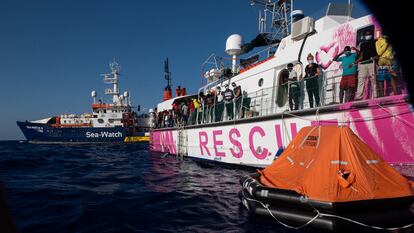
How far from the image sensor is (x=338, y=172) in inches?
167

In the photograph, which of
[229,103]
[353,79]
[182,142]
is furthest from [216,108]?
[353,79]

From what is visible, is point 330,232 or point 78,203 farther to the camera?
point 78,203

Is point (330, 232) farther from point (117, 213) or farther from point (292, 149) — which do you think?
point (117, 213)

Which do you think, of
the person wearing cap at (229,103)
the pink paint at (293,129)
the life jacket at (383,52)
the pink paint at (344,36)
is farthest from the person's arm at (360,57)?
the person wearing cap at (229,103)

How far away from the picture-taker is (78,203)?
5773 mm

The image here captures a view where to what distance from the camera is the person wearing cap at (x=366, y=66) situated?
6.21 m

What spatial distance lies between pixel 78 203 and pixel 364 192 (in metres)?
4.90

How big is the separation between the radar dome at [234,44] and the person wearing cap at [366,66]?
9.52m

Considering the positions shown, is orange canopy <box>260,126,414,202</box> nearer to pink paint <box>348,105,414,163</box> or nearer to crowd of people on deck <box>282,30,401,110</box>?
pink paint <box>348,105,414,163</box>

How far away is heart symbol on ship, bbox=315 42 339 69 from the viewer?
852 centimetres

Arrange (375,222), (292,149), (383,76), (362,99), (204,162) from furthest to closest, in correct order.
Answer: (204,162) → (362,99) → (383,76) → (292,149) → (375,222)

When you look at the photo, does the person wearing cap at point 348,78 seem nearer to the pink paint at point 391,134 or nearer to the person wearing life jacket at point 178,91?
the pink paint at point 391,134

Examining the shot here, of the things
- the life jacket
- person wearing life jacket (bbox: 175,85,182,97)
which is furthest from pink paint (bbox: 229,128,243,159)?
person wearing life jacket (bbox: 175,85,182,97)

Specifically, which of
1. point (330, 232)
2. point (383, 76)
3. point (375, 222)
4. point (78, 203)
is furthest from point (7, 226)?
point (383, 76)
